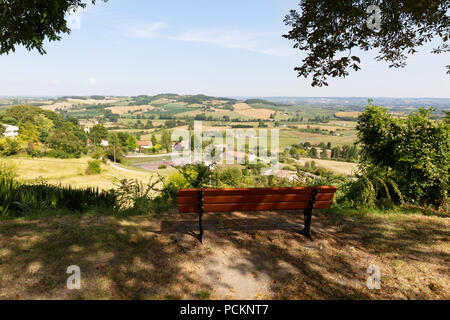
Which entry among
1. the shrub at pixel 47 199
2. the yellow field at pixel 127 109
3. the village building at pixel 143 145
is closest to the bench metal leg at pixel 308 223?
the shrub at pixel 47 199


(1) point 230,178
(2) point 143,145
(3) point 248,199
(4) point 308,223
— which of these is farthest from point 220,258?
(2) point 143,145

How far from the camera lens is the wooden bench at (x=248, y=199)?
376cm

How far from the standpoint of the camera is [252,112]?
120 m

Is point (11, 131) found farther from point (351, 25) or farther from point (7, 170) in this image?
point (351, 25)

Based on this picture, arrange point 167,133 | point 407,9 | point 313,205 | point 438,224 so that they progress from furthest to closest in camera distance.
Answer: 1. point 167,133
2. point 438,224
3. point 407,9
4. point 313,205

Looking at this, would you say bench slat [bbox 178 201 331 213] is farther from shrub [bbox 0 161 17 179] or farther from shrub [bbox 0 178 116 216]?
shrub [bbox 0 161 17 179]

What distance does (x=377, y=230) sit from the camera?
182 inches

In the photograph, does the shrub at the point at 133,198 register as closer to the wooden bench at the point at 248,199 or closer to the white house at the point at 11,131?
the wooden bench at the point at 248,199

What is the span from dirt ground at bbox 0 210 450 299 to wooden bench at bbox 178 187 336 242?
58 cm

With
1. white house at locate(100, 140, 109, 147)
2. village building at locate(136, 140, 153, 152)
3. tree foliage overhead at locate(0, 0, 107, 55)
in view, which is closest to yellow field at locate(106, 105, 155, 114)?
white house at locate(100, 140, 109, 147)

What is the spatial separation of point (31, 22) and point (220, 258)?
675cm

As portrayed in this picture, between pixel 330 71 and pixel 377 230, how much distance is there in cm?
332
